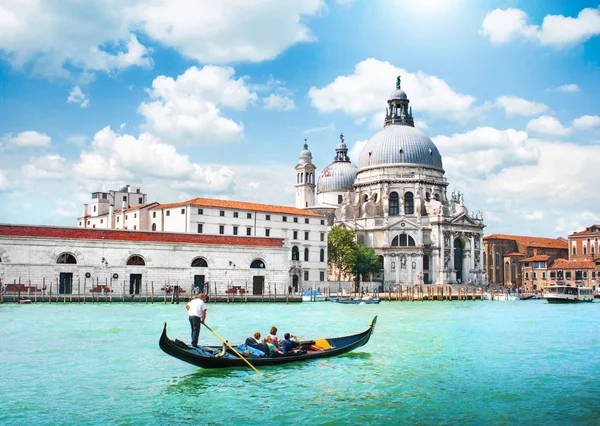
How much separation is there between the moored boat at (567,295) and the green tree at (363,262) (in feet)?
51.3

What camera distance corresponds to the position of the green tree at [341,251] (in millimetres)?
61344

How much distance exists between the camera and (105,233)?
4075 centimetres

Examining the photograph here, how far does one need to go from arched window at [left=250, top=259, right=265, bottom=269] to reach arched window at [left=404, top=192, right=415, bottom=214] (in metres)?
27.1

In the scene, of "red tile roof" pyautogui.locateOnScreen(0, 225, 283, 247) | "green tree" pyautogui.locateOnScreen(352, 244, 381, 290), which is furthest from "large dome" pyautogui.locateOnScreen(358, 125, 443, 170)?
"red tile roof" pyautogui.locateOnScreen(0, 225, 283, 247)

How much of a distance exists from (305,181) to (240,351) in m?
61.6

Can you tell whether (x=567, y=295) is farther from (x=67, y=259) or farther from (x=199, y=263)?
(x=67, y=259)

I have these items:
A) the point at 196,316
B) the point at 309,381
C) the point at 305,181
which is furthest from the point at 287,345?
the point at 305,181

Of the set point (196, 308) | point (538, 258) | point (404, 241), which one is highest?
point (404, 241)

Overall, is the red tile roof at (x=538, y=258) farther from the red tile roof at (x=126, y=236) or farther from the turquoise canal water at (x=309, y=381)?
the turquoise canal water at (x=309, y=381)

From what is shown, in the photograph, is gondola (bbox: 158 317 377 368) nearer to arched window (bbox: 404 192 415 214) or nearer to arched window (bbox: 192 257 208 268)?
arched window (bbox: 192 257 208 268)

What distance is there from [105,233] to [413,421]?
105 ft

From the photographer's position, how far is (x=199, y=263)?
4381 centimetres

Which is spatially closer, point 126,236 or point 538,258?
point 126,236

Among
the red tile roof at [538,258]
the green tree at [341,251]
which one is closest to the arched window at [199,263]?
the green tree at [341,251]
